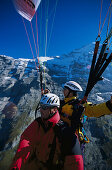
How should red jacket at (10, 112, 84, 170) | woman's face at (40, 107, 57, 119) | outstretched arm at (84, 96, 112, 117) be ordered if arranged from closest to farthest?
red jacket at (10, 112, 84, 170) → woman's face at (40, 107, 57, 119) → outstretched arm at (84, 96, 112, 117)

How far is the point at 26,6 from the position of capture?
6402 mm

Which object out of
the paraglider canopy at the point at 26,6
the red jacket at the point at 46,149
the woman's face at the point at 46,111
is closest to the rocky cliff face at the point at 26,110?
the woman's face at the point at 46,111

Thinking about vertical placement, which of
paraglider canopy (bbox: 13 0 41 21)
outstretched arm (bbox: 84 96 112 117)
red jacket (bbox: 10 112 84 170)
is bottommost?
red jacket (bbox: 10 112 84 170)

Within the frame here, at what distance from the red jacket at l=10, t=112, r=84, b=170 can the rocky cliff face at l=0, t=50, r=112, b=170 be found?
4.78 meters

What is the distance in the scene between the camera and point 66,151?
7.72 ft

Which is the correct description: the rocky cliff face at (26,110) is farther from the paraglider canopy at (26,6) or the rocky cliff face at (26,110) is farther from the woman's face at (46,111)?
the paraglider canopy at (26,6)

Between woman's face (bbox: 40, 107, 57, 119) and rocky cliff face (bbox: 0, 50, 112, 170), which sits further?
rocky cliff face (bbox: 0, 50, 112, 170)

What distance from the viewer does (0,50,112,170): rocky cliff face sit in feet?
87.8

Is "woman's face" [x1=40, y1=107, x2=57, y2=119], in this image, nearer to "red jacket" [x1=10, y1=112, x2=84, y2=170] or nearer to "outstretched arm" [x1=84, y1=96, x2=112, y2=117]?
"red jacket" [x1=10, y1=112, x2=84, y2=170]

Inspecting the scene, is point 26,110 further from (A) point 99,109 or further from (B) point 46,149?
(B) point 46,149

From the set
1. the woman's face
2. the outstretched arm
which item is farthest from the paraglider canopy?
the outstretched arm

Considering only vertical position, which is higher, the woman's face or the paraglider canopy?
the paraglider canopy

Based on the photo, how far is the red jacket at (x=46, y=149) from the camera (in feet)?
7.50

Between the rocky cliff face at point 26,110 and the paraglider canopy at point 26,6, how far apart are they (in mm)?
5376
